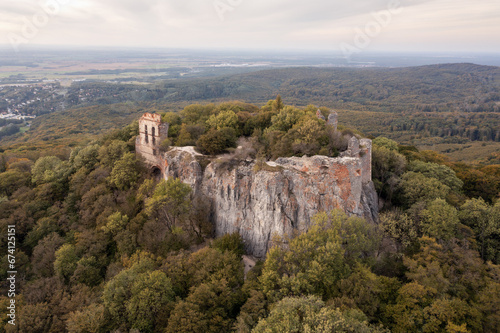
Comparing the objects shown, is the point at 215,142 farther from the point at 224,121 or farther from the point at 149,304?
the point at 149,304

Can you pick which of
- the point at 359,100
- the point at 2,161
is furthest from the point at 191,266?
the point at 359,100

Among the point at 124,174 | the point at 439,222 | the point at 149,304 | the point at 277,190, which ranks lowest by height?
the point at 149,304

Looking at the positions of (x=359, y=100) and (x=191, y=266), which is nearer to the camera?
(x=191, y=266)

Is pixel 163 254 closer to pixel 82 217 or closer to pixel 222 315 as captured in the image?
pixel 222 315

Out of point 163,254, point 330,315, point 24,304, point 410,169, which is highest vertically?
point 410,169

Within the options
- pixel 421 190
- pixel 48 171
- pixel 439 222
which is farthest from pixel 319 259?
pixel 48 171

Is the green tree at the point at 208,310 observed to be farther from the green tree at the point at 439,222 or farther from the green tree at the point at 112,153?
the green tree at the point at 112,153

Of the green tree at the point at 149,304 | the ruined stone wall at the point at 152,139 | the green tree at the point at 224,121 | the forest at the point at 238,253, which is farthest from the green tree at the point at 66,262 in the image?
the green tree at the point at 224,121
